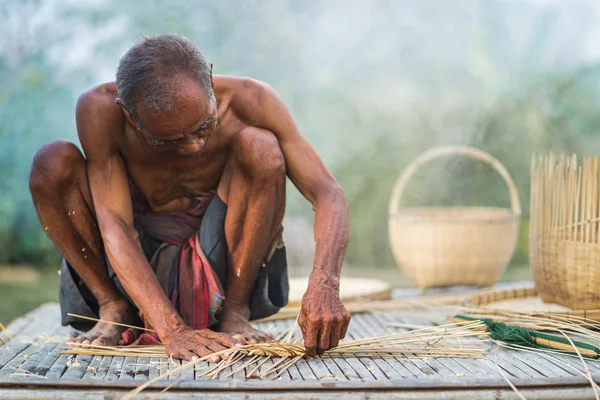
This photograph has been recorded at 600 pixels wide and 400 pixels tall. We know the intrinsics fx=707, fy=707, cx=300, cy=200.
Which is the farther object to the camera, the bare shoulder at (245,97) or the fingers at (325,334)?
the bare shoulder at (245,97)

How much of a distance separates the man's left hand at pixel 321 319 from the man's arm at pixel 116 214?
31 centimetres

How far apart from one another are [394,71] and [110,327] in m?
5.42

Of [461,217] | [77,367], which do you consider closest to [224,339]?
[77,367]

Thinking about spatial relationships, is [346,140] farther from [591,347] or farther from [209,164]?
[591,347]

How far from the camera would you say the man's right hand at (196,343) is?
78.1 inches

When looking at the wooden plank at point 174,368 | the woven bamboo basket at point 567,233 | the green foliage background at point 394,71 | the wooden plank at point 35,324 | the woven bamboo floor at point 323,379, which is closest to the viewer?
the woven bamboo floor at point 323,379

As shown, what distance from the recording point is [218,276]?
95.9 inches

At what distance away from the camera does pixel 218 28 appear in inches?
266

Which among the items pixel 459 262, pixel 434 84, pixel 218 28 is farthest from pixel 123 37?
pixel 459 262

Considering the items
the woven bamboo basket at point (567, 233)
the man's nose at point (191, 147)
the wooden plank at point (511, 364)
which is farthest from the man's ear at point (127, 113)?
the woven bamboo basket at point (567, 233)

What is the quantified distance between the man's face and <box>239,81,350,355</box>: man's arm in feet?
1.05

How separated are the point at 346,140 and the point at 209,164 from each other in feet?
15.4

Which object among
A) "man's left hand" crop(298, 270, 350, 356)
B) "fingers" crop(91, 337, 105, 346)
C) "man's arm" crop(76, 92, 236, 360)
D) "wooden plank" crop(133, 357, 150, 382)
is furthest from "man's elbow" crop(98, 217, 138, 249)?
"man's left hand" crop(298, 270, 350, 356)

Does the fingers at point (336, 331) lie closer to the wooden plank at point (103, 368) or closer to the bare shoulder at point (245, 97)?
the wooden plank at point (103, 368)
